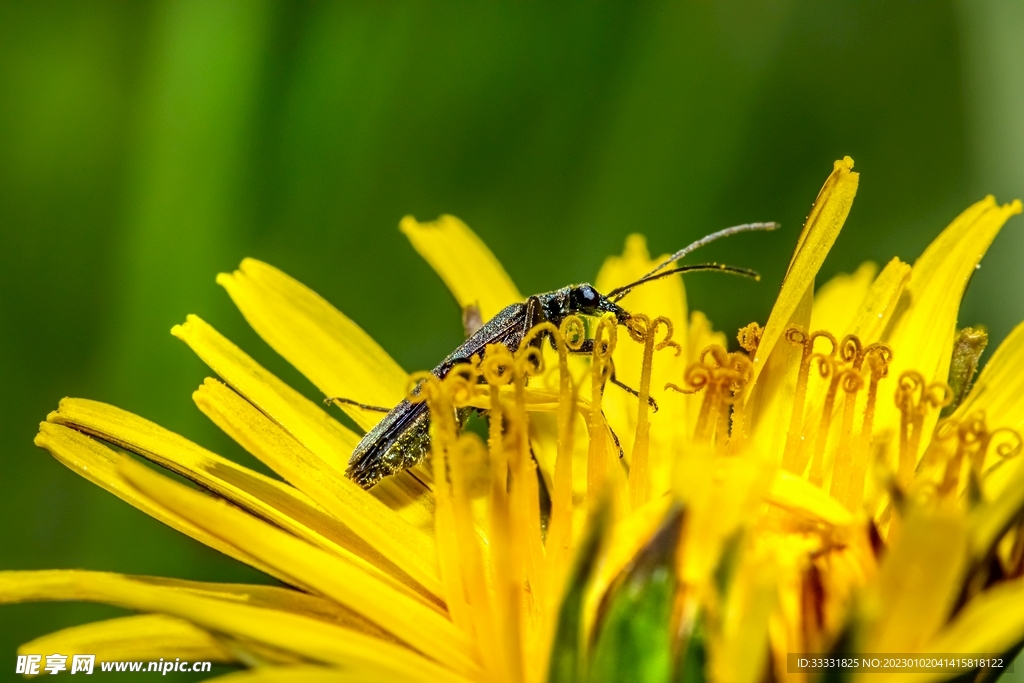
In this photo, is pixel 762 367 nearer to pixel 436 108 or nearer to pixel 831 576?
pixel 831 576

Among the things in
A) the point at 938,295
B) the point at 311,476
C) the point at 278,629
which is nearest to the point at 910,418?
the point at 938,295

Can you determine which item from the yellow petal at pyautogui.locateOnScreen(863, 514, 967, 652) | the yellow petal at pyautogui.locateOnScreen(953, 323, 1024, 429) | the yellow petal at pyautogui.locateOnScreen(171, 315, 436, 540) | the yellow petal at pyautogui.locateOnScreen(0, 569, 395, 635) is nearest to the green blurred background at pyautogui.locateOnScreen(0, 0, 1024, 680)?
the yellow petal at pyautogui.locateOnScreen(171, 315, 436, 540)

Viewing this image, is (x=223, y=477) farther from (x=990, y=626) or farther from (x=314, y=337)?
(x=990, y=626)

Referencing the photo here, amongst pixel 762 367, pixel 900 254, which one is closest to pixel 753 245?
pixel 900 254

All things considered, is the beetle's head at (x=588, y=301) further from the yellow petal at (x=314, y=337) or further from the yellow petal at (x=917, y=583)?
the yellow petal at (x=917, y=583)

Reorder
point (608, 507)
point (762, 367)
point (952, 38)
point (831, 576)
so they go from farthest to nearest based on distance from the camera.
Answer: point (952, 38) → point (762, 367) → point (831, 576) → point (608, 507)

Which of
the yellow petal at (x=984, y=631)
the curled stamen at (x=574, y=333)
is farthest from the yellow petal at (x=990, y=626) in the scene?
the curled stamen at (x=574, y=333)
